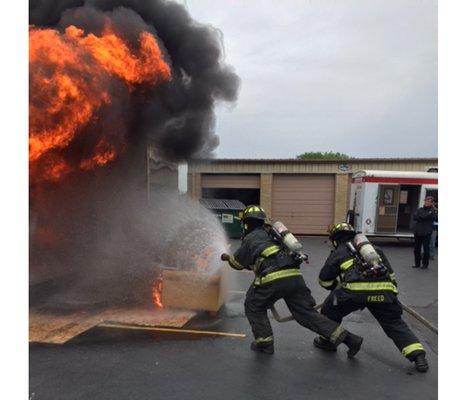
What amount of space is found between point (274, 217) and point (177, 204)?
8787 millimetres

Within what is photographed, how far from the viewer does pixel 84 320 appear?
554 cm

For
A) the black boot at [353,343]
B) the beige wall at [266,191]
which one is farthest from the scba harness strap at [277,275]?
the beige wall at [266,191]

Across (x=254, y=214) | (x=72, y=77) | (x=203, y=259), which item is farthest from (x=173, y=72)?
(x=254, y=214)

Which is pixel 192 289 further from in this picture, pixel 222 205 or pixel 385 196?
pixel 385 196

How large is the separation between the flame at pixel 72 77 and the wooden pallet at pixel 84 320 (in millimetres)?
2609

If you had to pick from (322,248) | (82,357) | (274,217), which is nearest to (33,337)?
(82,357)

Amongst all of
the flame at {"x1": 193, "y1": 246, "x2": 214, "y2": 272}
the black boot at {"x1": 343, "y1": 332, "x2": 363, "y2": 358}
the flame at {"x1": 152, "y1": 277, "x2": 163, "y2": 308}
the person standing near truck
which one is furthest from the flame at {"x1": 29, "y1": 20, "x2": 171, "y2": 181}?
the person standing near truck

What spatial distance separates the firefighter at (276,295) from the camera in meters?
4.54

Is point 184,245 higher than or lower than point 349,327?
higher

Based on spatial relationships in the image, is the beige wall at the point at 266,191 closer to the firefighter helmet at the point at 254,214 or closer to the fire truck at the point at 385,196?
the fire truck at the point at 385,196

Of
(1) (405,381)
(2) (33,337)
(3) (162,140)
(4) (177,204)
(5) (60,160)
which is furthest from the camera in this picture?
(4) (177,204)

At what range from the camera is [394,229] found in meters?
14.1

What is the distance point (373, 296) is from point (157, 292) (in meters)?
3.50

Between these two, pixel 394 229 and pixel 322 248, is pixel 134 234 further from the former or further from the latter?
pixel 394 229
